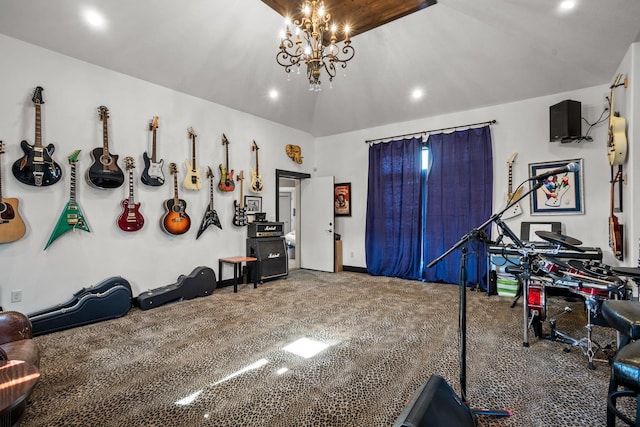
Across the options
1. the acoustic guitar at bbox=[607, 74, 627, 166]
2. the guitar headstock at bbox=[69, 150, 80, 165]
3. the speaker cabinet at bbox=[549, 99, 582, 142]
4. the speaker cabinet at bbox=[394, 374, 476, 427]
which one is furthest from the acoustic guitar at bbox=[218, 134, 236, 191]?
the acoustic guitar at bbox=[607, 74, 627, 166]

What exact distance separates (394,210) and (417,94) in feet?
6.40

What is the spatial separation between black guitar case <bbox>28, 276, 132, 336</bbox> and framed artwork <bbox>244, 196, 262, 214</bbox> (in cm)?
211

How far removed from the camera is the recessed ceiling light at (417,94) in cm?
475

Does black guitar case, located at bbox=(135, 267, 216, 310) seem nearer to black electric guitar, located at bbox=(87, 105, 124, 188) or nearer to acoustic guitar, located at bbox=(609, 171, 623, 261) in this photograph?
black electric guitar, located at bbox=(87, 105, 124, 188)

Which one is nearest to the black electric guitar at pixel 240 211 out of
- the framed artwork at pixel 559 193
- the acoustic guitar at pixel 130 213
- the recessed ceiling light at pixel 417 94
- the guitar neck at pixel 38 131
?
the acoustic guitar at pixel 130 213

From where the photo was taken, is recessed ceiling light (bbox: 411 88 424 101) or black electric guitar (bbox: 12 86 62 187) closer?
black electric guitar (bbox: 12 86 62 187)

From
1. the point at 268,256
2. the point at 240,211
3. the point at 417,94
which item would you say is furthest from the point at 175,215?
the point at 417,94

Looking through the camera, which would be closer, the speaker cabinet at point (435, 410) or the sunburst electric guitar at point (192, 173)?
the speaker cabinet at point (435, 410)

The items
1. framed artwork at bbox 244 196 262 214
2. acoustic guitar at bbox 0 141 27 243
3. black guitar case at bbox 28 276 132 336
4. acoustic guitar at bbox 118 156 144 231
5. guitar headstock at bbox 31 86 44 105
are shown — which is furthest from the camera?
framed artwork at bbox 244 196 262 214

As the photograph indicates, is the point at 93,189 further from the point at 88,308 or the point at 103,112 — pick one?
the point at 88,308

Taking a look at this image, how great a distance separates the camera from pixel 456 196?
491 cm

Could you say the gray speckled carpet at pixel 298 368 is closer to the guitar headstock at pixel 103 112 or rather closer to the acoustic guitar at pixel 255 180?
the acoustic guitar at pixel 255 180

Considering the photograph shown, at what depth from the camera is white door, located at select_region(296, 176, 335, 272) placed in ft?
19.8

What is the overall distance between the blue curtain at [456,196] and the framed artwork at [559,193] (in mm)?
593
